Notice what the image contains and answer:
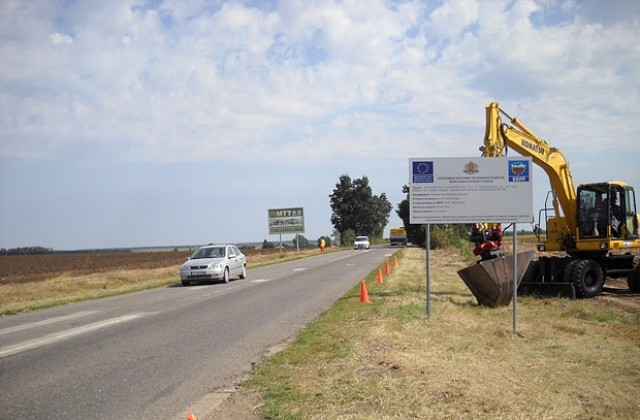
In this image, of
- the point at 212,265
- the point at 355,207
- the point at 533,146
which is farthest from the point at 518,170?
the point at 355,207

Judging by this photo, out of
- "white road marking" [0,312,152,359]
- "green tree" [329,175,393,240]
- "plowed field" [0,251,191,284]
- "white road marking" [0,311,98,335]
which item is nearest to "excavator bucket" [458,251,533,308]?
"white road marking" [0,312,152,359]

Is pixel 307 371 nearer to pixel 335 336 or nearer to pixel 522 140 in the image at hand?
pixel 335 336

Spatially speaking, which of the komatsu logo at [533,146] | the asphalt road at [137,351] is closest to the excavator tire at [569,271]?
the komatsu logo at [533,146]

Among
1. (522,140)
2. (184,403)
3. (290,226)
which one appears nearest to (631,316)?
(522,140)

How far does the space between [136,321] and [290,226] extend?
5152cm

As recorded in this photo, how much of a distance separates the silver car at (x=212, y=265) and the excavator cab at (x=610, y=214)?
13.5 metres

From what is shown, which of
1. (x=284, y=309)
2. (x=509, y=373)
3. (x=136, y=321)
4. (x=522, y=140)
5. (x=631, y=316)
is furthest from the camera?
(x=522, y=140)

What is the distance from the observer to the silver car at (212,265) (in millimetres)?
23516

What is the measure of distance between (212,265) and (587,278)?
45.4ft

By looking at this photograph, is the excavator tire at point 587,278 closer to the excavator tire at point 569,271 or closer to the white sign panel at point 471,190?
the excavator tire at point 569,271

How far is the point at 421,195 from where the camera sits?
37.5 ft

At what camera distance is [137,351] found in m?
9.55

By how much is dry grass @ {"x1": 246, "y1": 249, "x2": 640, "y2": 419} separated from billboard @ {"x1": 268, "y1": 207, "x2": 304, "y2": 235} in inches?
2064

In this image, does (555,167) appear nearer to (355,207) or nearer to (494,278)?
(494,278)
